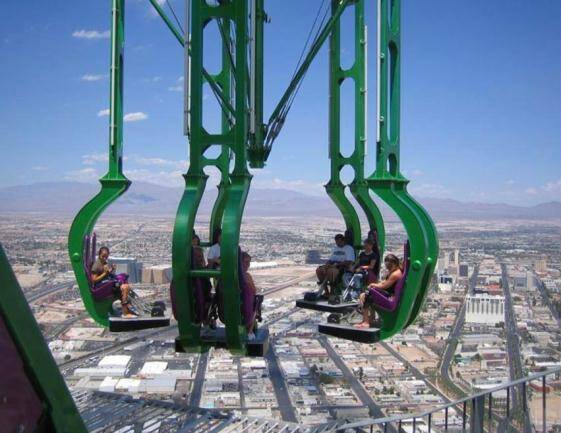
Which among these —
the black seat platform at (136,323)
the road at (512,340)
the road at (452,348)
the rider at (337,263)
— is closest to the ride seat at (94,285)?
the black seat platform at (136,323)

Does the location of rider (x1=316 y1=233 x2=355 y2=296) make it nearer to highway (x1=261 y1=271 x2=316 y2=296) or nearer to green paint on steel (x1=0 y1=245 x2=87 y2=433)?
green paint on steel (x1=0 y1=245 x2=87 y2=433)

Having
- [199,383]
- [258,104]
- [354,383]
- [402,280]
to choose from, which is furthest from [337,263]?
[354,383]

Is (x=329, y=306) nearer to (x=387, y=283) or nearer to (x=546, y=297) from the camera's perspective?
(x=387, y=283)

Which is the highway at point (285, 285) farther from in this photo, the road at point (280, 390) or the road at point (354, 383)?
the road at point (280, 390)

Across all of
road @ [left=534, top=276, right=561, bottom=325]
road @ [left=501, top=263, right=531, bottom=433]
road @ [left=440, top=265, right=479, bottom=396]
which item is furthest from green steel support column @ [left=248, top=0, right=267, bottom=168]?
road @ [left=534, top=276, right=561, bottom=325]

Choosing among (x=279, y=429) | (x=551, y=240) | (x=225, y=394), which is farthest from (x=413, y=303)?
(x=551, y=240)

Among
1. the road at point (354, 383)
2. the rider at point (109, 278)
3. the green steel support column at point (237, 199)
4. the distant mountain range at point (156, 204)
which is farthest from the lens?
the distant mountain range at point (156, 204)
